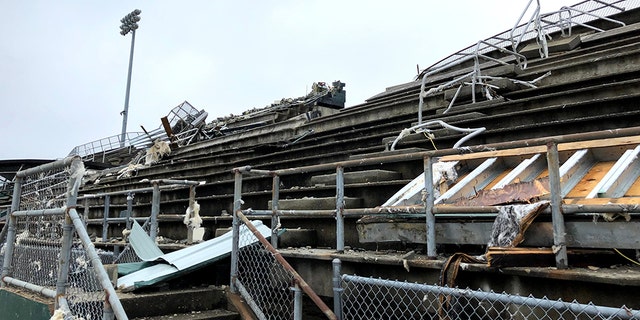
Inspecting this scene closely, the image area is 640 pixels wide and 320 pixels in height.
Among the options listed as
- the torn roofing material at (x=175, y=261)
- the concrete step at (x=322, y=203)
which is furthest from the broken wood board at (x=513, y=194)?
the torn roofing material at (x=175, y=261)

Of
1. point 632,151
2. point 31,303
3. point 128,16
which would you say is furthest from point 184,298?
point 128,16

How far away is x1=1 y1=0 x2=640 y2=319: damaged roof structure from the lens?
2.86 m

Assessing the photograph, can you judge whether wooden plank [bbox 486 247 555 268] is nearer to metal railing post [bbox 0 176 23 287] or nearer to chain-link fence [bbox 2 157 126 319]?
chain-link fence [bbox 2 157 126 319]

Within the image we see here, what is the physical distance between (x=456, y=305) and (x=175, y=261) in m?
3.02

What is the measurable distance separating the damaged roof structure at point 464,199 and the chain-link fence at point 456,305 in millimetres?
21

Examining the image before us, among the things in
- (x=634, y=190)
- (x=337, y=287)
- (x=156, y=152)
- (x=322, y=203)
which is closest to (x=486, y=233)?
(x=634, y=190)

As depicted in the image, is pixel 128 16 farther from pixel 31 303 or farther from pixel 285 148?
pixel 31 303

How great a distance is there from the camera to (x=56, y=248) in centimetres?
Result: 380

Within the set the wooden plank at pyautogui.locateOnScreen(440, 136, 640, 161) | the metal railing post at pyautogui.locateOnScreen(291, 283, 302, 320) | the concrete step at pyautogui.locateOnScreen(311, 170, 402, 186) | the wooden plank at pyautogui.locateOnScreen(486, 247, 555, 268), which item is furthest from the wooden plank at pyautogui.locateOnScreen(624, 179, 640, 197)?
the concrete step at pyautogui.locateOnScreen(311, 170, 402, 186)

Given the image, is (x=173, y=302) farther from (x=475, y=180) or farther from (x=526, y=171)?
(x=526, y=171)

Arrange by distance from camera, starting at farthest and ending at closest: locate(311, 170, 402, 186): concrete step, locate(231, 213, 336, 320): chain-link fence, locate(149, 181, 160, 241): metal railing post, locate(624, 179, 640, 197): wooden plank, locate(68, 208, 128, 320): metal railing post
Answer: locate(149, 181, 160, 241): metal railing post < locate(311, 170, 402, 186): concrete step < locate(231, 213, 336, 320): chain-link fence < locate(624, 179, 640, 197): wooden plank < locate(68, 208, 128, 320): metal railing post

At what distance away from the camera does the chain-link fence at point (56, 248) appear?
344cm

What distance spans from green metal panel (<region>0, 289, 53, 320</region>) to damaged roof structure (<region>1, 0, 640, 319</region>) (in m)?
0.72

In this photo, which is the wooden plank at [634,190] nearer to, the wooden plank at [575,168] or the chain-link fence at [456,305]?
the wooden plank at [575,168]
